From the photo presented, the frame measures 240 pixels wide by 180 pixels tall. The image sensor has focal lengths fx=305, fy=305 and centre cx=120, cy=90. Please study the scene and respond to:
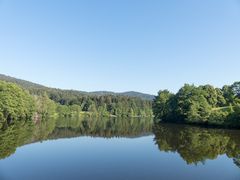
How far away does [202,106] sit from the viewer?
241ft

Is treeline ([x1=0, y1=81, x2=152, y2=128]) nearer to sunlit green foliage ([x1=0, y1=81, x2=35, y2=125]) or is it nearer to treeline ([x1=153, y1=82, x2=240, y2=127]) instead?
sunlit green foliage ([x1=0, y1=81, x2=35, y2=125])

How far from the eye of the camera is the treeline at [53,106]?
225 ft

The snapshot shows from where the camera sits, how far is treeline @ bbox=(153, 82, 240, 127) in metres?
63.4

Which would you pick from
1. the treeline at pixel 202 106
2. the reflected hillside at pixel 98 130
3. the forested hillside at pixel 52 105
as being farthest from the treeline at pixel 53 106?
the treeline at pixel 202 106

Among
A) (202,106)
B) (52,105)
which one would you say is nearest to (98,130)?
(202,106)

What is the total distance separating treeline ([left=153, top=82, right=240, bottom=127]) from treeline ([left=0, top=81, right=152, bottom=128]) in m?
38.6

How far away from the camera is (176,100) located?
8756 centimetres

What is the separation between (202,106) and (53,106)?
195 ft

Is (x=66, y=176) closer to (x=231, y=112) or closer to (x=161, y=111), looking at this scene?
(x=231, y=112)

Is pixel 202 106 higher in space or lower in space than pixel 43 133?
higher

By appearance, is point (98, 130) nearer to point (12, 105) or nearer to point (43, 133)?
point (43, 133)

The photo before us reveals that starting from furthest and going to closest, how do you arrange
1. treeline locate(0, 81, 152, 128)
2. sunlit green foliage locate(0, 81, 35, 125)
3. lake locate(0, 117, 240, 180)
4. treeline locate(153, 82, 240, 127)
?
treeline locate(0, 81, 152, 128), sunlit green foliage locate(0, 81, 35, 125), treeline locate(153, 82, 240, 127), lake locate(0, 117, 240, 180)

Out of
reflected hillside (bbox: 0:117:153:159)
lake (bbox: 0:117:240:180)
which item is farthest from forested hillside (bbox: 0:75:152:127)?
lake (bbox: 0:117:240:180)

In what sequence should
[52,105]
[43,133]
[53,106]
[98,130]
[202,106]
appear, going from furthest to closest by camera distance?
1. [53,106]
2. [52,105]
3. [202,106]
4. [98,130]
5. [43,133]
